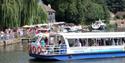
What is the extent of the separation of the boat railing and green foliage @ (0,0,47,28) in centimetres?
2073

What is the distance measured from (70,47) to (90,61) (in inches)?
88.5

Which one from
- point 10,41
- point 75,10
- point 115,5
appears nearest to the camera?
point 10,41

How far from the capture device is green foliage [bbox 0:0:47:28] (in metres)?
57.2

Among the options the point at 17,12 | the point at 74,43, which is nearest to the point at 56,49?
the point at 74,43

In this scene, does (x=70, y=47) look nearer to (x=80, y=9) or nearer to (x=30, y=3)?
(x=30, y=3)

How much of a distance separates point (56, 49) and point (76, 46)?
252 centimetres

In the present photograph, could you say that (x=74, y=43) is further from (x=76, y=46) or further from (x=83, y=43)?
(x=83, y=43)

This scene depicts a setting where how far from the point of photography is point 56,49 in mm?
37594

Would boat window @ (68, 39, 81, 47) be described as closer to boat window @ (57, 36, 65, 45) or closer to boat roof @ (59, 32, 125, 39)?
boat roof @ (59, 32, 125, 39)

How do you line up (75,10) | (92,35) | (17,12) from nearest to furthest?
(92,35) < (17,12) < (75,10)

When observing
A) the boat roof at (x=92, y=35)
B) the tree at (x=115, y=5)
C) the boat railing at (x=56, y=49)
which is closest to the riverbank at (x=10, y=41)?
the boat roof at (x=92, y=35)

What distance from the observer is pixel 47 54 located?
37.4 meters

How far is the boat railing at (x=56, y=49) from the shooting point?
37.4 m

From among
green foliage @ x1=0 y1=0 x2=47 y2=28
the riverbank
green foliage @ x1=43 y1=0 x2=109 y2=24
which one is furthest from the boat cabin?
green foliage @ x1=43 y1=0 x2=109 y2=24
